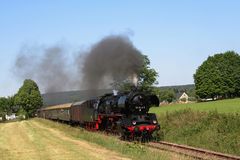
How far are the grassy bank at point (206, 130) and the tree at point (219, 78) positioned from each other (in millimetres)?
72892

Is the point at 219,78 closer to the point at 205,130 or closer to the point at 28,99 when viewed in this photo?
the point at 28,99

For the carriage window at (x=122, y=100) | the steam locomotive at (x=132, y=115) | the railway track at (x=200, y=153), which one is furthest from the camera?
the carriage window at (x=122, y=100)

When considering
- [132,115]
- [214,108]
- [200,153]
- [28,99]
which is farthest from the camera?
[28,99]

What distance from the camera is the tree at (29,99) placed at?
122m

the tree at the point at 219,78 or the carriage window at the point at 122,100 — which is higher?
the tree at the point at 219,78

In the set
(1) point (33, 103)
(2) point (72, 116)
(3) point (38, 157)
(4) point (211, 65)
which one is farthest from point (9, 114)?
(3) point (38, 157)

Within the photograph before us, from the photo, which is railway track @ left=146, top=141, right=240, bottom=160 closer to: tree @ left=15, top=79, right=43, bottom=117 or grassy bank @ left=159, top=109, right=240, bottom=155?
grassy bank @ left=159, top=109, right=240, bottom=155

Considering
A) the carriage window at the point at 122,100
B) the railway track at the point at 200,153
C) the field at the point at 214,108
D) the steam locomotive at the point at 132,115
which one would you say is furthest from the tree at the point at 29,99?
the railway track at the point at 200,153

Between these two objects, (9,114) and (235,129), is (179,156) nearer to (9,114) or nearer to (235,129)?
(235,129)

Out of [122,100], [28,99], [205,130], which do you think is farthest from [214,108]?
[28,99]

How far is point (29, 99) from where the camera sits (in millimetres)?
122438

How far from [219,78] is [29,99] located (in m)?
55.1

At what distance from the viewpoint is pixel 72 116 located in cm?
4509

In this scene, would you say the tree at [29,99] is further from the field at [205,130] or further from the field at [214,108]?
the field at [205,130]
